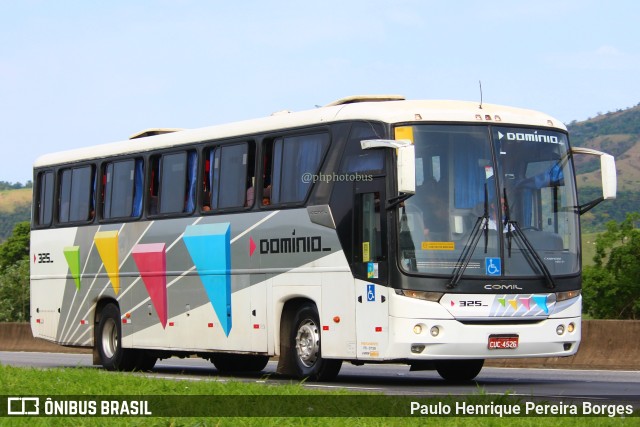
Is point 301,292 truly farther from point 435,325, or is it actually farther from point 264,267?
point 435,325

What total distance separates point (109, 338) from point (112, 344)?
0.40 ft

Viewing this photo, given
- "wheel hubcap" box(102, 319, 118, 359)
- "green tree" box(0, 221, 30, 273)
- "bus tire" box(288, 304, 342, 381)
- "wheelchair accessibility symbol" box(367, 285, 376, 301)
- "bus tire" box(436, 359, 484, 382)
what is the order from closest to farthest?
"wheelchair accessibility symbol" box(367, 285, 376, 301), "bus tire" box(288, 304, 342, 381), "bus tire" box(436, 359, 484, 382), "wheel hubcap" box(102, 319, 118, 359), "green tree" box(0, 221, 30, 273)

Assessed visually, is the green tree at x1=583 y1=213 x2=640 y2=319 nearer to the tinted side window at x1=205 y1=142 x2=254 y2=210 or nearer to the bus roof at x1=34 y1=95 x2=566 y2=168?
the tinted side window at x1=205 y1=142 x2=254 y2=210

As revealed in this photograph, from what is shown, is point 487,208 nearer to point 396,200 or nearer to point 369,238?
point 396,200

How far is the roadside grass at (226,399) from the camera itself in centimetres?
1069

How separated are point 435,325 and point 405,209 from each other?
148cm

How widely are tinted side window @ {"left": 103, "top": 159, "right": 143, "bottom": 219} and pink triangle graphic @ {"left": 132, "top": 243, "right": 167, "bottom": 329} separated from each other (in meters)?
0.72

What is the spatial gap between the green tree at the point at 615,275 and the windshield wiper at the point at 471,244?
52.4 ft

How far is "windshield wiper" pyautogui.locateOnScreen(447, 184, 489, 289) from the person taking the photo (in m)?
16.5

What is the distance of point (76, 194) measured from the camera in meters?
24.3

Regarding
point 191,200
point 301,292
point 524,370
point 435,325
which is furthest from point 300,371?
point 524,370

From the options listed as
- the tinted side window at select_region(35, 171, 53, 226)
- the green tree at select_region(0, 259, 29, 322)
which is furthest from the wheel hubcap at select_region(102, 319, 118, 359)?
the green tree at select_region(0, 259, 29, 322)

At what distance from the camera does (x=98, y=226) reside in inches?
928

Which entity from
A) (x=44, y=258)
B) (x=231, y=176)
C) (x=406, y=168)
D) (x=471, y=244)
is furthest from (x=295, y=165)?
(x=44, y=258)
